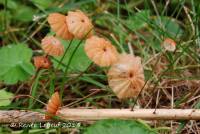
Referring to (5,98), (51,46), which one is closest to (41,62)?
(51,46)

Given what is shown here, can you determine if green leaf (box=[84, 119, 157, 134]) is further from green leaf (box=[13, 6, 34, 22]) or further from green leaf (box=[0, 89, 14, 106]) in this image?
green leaf (box=[13, 6, 34, 22])

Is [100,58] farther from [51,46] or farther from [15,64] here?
[15,64]

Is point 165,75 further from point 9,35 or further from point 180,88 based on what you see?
point 9,35

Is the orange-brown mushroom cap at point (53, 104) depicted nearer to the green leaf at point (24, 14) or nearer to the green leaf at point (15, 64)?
the green leaf at point (15, 64)

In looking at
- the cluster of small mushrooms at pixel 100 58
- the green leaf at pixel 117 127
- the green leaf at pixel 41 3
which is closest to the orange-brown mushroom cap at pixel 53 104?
the cluster of small mushrooms at pixel 100 58

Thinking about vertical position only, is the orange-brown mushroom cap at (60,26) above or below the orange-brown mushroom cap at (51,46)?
above

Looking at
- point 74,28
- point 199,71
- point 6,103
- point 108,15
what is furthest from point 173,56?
point 6,103
